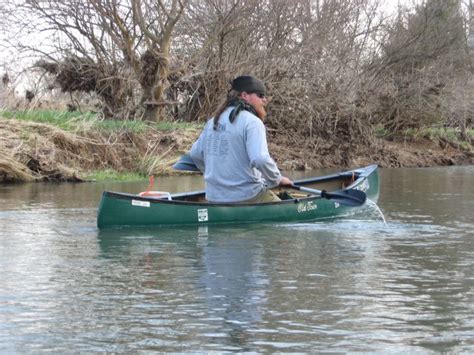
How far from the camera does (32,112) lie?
22172mm

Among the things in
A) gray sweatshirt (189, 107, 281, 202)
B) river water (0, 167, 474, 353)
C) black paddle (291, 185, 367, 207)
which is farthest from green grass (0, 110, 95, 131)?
black paddle (291, 185, 367, 207)

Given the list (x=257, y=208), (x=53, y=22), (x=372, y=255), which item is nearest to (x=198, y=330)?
(x=372, y=255)

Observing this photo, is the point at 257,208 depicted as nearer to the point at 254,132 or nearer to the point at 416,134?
the point at 254,132

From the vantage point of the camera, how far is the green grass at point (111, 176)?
2055cm

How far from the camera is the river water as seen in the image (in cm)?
632

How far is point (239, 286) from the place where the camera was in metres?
8.15

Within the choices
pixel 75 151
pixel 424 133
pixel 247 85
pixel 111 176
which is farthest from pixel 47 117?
pixel 424 133

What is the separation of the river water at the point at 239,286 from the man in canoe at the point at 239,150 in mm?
497

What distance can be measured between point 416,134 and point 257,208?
24.2m

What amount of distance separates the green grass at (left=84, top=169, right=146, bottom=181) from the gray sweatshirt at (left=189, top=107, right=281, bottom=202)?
8.58 m

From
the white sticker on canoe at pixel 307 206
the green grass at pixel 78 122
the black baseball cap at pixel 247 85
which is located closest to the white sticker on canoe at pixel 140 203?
the black baseball cap at pixel 247 85

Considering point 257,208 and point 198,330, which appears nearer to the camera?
point 198,330

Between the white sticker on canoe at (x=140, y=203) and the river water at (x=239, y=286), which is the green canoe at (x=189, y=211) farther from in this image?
the river water at (x=239, y=286)

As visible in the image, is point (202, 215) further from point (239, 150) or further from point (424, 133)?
point (424, 133)
